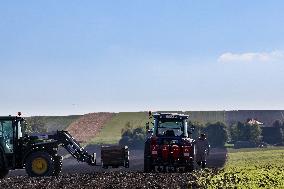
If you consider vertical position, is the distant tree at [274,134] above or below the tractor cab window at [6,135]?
below

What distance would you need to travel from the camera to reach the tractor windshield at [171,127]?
24797 mm

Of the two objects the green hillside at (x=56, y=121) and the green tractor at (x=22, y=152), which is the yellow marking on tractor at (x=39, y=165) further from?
the green hillside at (x=56, y=121)

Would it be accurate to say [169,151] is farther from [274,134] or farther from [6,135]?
[274,134]

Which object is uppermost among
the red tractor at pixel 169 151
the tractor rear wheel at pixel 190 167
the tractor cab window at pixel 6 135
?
the tractor cab window at pixel 6 135

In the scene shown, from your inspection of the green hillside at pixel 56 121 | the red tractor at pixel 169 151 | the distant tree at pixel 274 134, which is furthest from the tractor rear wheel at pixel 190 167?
the green hillside at pixel 56 121

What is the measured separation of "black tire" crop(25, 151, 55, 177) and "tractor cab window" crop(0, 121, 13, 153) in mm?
917

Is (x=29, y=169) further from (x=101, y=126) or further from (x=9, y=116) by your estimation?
(x=101, y=126)

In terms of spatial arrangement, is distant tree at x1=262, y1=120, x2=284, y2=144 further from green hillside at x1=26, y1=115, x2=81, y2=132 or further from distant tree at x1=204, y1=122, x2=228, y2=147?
green hillside at x1=26, y1=115, x2=81, y2=132

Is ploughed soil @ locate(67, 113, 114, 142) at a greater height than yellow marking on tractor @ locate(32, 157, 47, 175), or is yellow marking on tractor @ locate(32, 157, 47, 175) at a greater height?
ploughed soil @ locate(67, 113, 114, 142)

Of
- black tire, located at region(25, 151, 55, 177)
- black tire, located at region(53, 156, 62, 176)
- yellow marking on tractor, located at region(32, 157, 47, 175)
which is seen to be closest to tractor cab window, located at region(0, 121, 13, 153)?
black tire, located at region(25, 151, 55, 177)

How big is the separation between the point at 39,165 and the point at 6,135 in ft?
6.06

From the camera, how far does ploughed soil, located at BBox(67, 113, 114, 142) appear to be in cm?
14138

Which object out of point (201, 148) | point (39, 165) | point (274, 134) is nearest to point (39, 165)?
point (39, 165)

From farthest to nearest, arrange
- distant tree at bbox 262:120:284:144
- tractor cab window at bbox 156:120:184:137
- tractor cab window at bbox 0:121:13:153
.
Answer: distant tree at bbox 262:120:284:144
tractor cab window at bbox 156:120:184:137
tractor cab window at bbox 0:121:13:153
